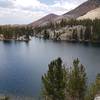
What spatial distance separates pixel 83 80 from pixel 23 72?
185 ft

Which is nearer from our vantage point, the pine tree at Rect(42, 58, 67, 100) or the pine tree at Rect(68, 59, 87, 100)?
the pine tree at Rect(42, 58, 67, 100)

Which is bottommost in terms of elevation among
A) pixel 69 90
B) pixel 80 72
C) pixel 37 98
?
pixel 37 98

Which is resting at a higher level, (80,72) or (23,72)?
(80,72)

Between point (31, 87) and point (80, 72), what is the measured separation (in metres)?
30.1

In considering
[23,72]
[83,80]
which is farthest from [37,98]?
[23,72]

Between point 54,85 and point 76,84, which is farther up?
point 54,85

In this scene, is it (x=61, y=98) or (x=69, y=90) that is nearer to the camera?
(x=61, y=98)

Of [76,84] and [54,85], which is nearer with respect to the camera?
[54,85]

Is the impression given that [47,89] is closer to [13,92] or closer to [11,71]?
[13,92]

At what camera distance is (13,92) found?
80.9m

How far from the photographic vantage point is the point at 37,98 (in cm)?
7425

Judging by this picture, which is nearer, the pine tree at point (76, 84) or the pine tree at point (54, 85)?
the pine tree at point (54, 85)

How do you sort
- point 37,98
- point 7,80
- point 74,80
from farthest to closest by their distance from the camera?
1. point 7,80
2. point 37,98
3. point 74,80

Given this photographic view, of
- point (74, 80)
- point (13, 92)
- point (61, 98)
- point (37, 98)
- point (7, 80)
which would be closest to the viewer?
point (61, 98)
